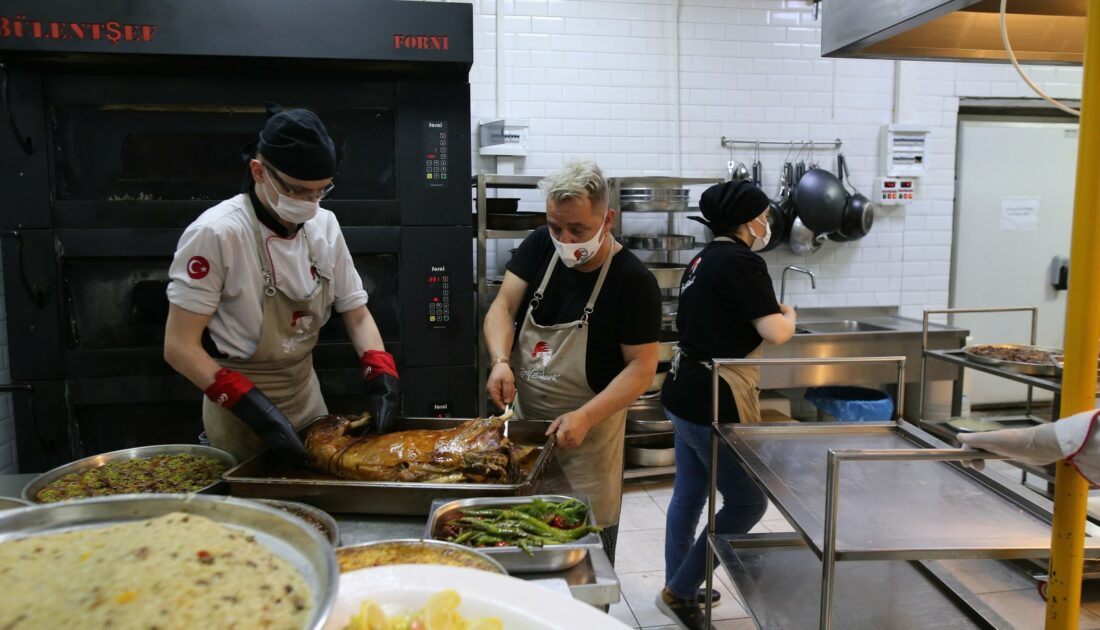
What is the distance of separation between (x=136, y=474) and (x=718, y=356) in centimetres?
207

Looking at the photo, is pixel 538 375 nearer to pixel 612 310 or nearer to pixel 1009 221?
pixel 612 310

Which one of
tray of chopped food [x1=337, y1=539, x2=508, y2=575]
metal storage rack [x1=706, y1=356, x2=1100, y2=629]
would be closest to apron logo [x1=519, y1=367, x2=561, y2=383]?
metal storage rack [x1=706, y1=356, x2=1100, y2=629]

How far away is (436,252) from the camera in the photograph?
3.38 metres

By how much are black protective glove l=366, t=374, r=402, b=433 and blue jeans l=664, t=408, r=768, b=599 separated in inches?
50.7

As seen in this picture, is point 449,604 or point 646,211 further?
point 646,211

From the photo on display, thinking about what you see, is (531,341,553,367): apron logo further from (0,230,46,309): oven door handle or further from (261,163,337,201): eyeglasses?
(0,230,46,309): oven door handle

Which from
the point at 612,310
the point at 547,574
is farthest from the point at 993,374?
the point at 547,574

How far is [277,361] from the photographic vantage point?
225cm

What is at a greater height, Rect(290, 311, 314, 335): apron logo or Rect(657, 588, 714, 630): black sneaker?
Rect(290, 311, 314, 335): apron logo

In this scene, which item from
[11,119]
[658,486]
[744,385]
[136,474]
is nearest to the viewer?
[136,474]

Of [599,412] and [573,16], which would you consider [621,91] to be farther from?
[599,412]

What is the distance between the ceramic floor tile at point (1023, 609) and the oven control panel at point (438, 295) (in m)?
2.65

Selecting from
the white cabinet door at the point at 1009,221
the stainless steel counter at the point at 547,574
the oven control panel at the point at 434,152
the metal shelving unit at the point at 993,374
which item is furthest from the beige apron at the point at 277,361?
the white cabinet door at the point at 1009,221

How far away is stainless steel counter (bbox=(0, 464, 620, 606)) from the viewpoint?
1.28 meters
